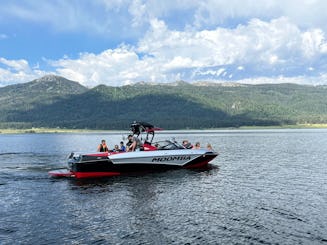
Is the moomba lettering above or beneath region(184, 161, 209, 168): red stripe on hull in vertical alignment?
above

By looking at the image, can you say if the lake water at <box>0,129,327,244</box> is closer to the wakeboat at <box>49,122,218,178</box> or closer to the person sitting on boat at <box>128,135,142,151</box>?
the wakeboat at <box>49,122,218,178</box>

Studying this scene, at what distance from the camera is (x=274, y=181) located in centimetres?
3170

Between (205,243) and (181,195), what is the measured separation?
994cm

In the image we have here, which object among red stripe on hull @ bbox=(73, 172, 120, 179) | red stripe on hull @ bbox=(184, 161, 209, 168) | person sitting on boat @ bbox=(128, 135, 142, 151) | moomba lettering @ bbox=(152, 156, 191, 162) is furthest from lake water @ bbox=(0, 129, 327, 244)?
red stripe on hull @ bbox=(184, 161, 209, 168)

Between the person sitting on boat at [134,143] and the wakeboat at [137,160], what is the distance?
32 cm

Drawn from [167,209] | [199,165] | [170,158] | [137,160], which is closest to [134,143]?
[137,160]

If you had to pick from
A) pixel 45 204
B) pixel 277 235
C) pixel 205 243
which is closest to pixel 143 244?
pixel 205 243

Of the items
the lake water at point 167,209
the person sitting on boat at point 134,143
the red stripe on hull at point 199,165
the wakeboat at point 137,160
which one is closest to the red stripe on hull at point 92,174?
the wakeboat at point 137,160

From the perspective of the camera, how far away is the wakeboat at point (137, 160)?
111 ft

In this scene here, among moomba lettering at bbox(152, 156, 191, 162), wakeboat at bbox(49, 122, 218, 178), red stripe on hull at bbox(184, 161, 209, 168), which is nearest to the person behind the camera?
wakeboat at bbox(49, 122, 218, 178)

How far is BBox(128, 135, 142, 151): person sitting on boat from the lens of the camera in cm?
3569

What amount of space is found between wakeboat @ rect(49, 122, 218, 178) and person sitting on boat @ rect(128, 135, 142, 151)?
1.03ft

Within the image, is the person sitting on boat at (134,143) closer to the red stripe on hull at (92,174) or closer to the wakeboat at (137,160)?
the wakeboat at (137,160)

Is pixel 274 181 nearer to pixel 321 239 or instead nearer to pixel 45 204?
pixel 321 239
